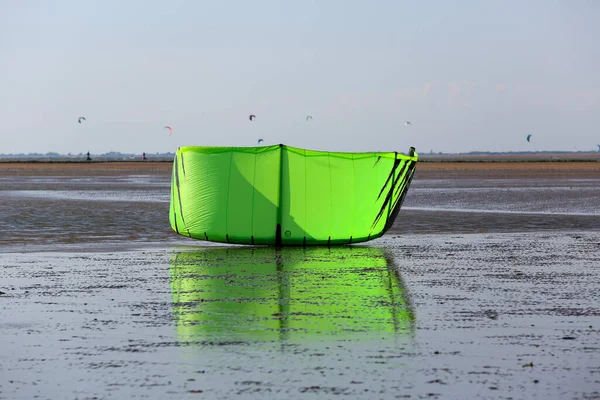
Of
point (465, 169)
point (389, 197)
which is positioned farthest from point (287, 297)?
point (465, 169)

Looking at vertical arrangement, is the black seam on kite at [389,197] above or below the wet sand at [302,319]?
above

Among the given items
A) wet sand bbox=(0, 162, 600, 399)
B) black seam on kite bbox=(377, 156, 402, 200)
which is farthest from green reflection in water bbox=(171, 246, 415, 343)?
black seam on kite bbox=(377, 156, 402, 200)

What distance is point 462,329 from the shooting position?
28.1ft

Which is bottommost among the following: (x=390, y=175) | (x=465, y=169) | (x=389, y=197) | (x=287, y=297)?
(x=465, y=169)

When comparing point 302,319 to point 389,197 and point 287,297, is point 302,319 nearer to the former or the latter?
point 287,297

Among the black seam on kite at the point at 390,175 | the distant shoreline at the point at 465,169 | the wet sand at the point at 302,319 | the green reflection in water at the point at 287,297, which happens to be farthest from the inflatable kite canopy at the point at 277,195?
the distant shoreline at the point at 465,169

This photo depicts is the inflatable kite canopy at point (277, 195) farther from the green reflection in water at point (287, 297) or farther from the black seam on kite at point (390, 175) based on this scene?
the green reflection in water at point (287, 297)

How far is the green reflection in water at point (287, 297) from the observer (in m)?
8.52

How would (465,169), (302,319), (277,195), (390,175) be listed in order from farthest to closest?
(465,169) < (390,175) < (277,195) < (302,319)

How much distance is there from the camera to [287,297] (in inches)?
416

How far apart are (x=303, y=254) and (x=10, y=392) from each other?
369 inches

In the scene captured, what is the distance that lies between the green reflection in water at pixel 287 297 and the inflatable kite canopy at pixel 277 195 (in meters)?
1.04

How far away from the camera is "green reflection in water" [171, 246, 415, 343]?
852 centimetres

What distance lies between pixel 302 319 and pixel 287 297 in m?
1.48
